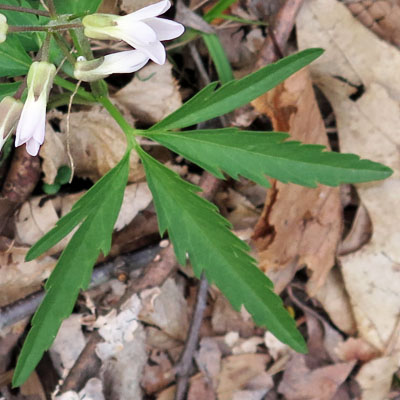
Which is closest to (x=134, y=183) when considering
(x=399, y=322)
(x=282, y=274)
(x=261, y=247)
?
(x=261, y=247)

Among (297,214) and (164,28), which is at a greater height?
(164,28)

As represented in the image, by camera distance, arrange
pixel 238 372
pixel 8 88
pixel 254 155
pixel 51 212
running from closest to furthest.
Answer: pixel 8 88 → pixel 254 155 → pixel 51 212 → pixel 238 372

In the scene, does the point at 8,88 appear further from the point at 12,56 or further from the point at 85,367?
the point at 85,367

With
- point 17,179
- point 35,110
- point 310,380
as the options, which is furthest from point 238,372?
point 35,110

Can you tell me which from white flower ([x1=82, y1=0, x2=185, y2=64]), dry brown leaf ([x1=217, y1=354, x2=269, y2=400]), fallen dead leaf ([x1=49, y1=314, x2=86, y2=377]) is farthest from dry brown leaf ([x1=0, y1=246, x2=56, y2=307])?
white flower ([x1=82, y1=0, x2=185, y2=64])

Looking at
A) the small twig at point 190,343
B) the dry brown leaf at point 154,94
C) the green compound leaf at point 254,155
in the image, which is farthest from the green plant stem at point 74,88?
the small twig at point 190,343

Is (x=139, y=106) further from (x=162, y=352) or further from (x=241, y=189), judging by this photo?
(x=162, y=352)

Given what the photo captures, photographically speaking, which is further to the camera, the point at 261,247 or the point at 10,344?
the point at 261,247

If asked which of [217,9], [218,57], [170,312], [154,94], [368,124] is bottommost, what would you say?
[170,312]

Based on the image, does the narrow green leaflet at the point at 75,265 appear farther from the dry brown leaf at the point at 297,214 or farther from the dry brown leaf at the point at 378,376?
the dry brown leaf at the point at 378,376
